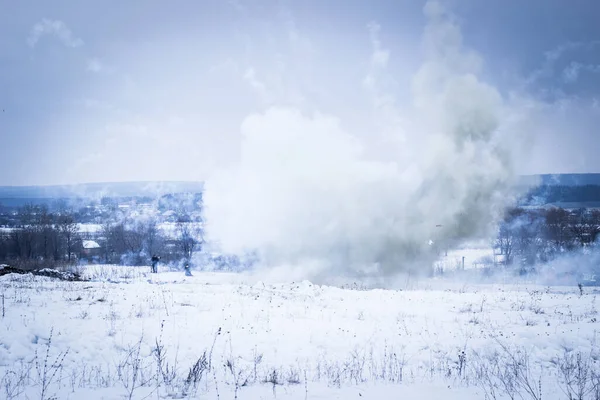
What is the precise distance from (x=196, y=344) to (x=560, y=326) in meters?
10.8

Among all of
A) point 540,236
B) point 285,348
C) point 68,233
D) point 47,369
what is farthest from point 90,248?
point 540,236

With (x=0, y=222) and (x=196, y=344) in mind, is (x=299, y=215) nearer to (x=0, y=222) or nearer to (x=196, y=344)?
(x=196, y=344)

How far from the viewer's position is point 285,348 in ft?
28.8

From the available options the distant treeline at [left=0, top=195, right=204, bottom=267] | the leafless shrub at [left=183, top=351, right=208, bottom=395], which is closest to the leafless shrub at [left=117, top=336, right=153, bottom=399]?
the leafless shrub at [left=183, top=351, right=208, bottom=395]

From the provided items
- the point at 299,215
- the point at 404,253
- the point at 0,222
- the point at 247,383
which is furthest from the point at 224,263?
the point at 0,222

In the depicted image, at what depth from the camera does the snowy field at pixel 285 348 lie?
19.7ft

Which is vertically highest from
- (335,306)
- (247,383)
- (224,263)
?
(247,383)

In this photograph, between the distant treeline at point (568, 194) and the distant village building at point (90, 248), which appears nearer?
the distant village building at point (90, 248)

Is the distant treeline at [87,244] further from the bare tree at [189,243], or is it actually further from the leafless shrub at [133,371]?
the leafless shrub at [133,371]

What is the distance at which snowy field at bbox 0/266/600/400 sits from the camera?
599 cm

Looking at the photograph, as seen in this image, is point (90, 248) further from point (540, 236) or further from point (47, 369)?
point (540, 236)

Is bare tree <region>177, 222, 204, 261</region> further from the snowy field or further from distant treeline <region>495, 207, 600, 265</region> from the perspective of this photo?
distant treeline <region>495, 207, 600, 265</region>

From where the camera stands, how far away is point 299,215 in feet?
111

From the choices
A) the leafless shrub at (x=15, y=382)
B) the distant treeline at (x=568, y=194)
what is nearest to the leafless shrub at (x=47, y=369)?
the leafless shrub at (x=15, y=382)
